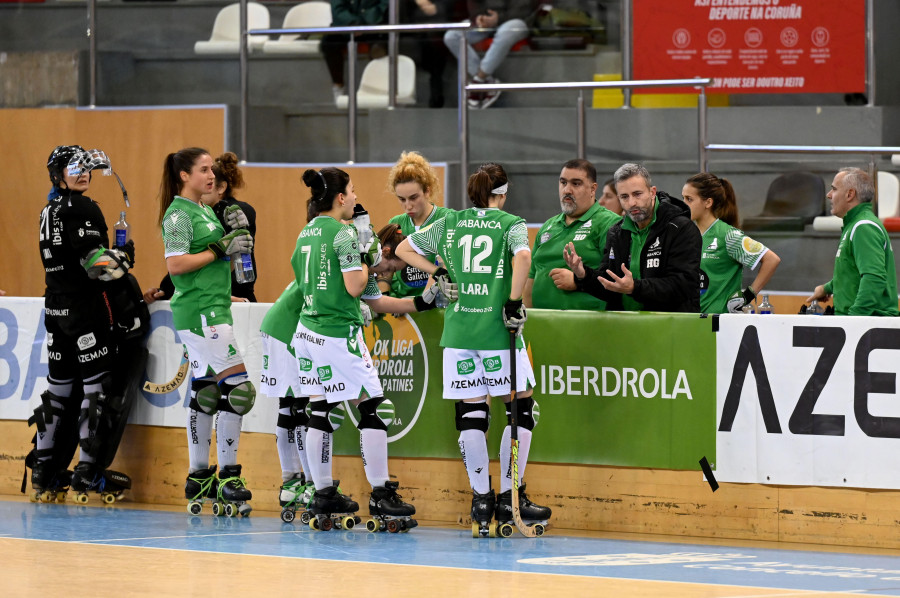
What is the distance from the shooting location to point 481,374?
27.7 feet

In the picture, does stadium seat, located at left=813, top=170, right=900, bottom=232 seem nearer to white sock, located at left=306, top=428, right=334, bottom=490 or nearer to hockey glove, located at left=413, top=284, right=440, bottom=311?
hockey glove, located at left=413, top=284, right=440, bottom=311

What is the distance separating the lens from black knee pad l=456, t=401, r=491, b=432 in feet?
27.8

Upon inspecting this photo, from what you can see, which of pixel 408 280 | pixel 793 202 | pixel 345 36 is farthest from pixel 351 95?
pixel 793 202

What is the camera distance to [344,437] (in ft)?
31.3

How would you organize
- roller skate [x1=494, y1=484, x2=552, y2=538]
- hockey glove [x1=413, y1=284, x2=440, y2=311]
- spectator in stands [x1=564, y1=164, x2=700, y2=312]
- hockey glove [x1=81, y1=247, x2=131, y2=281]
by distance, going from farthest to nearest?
hockey glove [x1=81, y1=247, x2=131, y2=281]
hockey glove [x1=413, y1=284, x2=440, y2=311]
spectator in stands [x1=564, y1=164, x2=700, y2=312]
roller skate [x1=494, y1=484, x2=552, y2=538]

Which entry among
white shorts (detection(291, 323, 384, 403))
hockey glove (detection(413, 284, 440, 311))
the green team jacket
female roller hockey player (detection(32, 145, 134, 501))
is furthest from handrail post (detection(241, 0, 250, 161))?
the green team jacket

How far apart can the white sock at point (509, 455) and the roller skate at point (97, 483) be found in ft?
10.1

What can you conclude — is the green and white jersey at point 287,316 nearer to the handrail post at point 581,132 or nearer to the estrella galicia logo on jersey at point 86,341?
the estrella galicia logo on jersey at point 86,341

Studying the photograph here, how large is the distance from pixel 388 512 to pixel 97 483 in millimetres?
2512

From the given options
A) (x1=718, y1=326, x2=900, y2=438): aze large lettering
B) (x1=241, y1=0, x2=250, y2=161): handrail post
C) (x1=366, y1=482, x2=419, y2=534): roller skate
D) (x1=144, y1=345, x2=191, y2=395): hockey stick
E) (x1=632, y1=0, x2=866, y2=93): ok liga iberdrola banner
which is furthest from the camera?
(x1=241, y1=0, x2=250, y2=161): handrail post

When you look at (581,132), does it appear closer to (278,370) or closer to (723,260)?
(723,260)

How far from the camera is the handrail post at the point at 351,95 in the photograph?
487 inches

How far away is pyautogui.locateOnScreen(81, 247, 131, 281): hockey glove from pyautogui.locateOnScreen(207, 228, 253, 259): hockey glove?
78 centimetres

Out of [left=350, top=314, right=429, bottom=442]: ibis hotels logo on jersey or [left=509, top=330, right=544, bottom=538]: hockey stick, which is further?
[left=350, top=314, right=429, bottom=442]: ibis hotels logo on jersey
